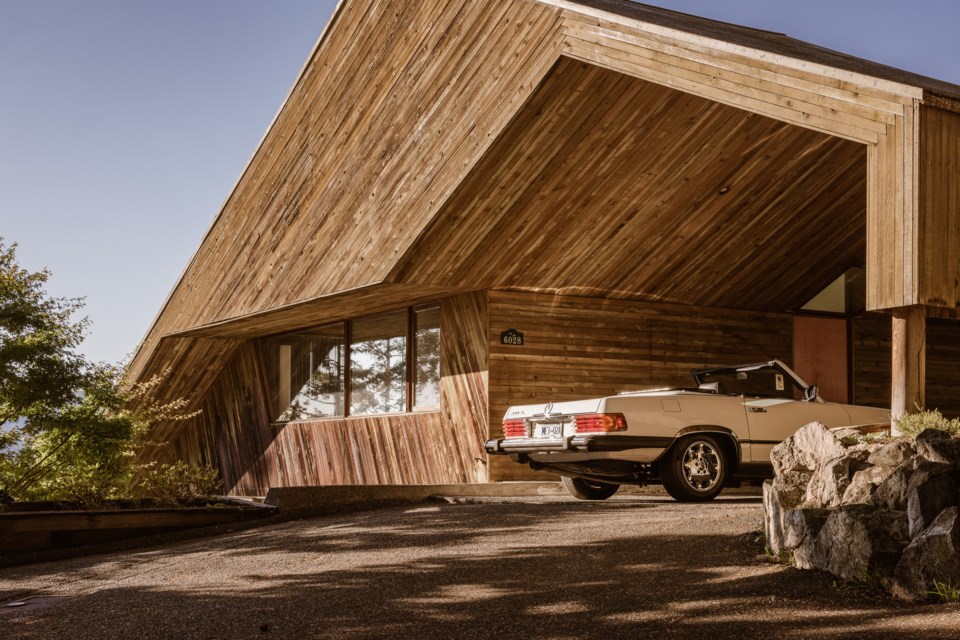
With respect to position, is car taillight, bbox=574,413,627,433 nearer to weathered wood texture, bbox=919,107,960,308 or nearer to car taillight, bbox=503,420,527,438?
car taillight, bbox=503,420,527,438

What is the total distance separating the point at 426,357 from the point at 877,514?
35.8ft

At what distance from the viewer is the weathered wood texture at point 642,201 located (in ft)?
41.0

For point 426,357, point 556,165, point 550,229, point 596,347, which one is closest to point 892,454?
point 556,165

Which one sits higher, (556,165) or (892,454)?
(556,165)

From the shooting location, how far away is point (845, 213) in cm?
1534

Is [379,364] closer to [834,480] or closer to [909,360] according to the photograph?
[909,360]

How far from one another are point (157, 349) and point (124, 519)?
340 inches

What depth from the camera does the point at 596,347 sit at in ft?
52.0

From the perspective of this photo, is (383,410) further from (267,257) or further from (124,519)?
(124,519)

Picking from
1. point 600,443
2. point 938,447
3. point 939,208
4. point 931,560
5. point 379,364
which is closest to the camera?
point 931,560

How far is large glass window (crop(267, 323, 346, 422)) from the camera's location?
61.6ft

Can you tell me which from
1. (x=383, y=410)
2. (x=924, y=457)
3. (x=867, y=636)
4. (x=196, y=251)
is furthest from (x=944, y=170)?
(x=196, y=251)

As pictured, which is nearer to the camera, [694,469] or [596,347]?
[694,469]

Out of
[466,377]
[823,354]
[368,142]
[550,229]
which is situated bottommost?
[466,377]
